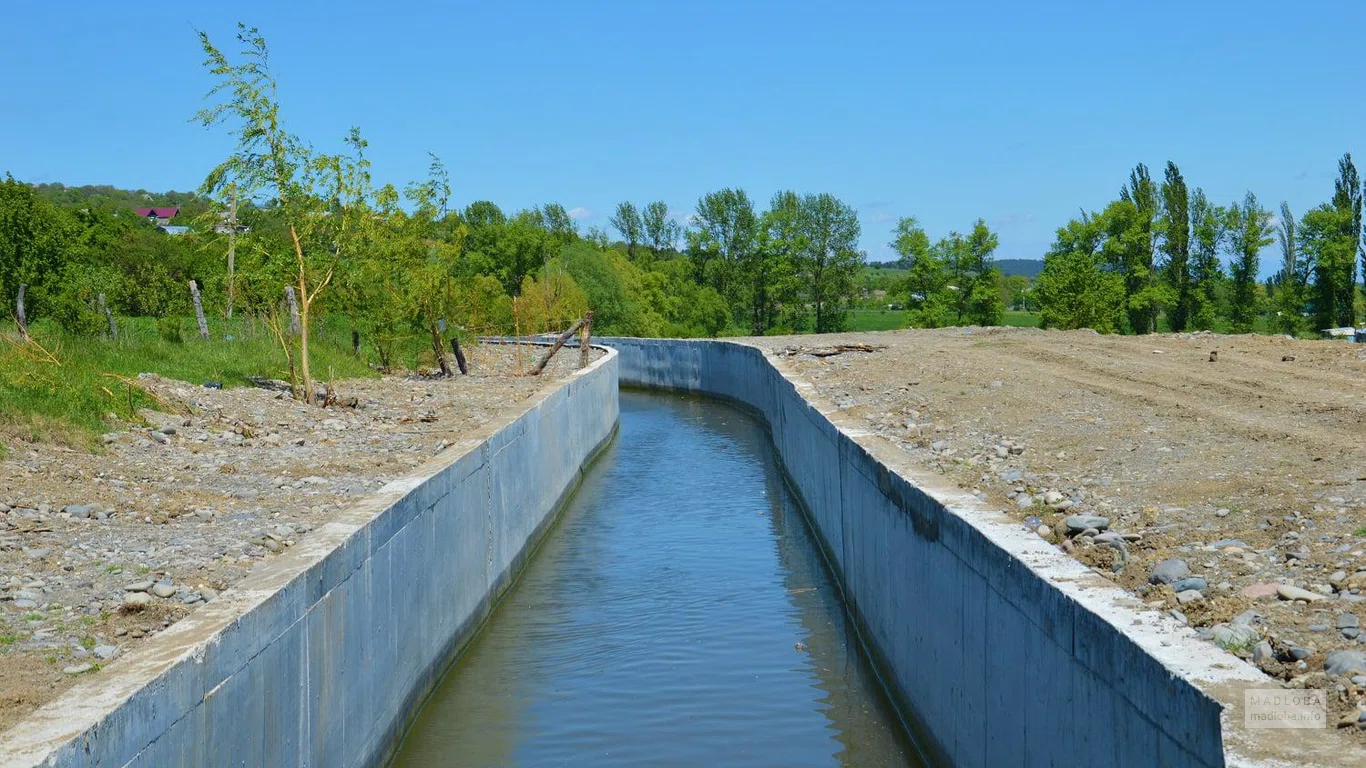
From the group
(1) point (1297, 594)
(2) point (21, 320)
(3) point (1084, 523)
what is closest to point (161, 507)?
(3) point (1084, 523)

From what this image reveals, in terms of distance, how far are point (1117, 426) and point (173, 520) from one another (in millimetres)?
8482

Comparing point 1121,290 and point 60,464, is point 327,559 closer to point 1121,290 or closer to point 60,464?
point 60,464

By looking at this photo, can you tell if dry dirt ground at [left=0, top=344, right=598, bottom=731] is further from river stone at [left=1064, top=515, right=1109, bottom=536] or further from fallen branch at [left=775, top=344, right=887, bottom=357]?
fallen branch at [left=775, top=344, right=887, bottom=357]

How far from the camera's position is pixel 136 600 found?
698cm

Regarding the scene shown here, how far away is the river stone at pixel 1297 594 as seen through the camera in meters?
5.76

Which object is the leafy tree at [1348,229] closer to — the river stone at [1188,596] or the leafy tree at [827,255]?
the leafy tree at [827,255]

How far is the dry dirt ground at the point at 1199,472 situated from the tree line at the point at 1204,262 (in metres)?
49.0

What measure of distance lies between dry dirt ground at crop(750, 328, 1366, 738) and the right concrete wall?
49 cm

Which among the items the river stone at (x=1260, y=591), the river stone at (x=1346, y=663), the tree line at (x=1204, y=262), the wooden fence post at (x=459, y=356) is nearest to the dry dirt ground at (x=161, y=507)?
the river stone at (x=1346, y=663)

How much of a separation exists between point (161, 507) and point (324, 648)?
11.3ft

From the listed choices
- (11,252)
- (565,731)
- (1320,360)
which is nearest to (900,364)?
(1320,360)

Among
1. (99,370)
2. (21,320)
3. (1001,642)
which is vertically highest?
(21,320)

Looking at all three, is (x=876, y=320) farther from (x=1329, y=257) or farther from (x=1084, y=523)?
(x=1084, y=523)

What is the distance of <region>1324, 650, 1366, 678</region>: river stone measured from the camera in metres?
4.68
